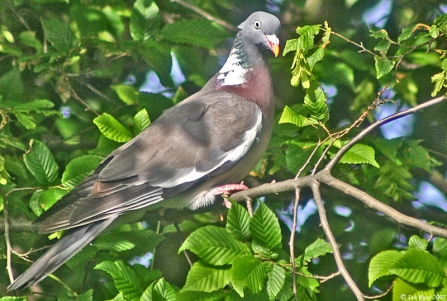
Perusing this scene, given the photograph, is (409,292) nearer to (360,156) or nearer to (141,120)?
(360,156)

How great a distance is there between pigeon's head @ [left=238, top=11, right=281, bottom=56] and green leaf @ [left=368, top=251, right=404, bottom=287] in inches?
59.4

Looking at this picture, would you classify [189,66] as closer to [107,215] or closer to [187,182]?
[187,182]

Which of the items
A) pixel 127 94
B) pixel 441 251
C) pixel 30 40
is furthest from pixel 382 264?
pixel 30 40

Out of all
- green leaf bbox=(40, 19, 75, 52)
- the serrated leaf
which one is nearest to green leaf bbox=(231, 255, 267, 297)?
the serrated leaf

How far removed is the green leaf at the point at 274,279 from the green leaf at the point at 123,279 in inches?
17.9

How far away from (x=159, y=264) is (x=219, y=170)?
2.34 ft

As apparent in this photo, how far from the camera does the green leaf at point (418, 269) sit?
201cm

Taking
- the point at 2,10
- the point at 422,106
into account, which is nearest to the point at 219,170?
the point at 422,106

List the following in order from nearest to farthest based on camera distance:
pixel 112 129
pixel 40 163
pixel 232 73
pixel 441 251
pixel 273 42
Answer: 1. pixel 441 251
2. pixel 40 163
3. pixel 112 129
4. pixel 273 42
5. pixel 232 73

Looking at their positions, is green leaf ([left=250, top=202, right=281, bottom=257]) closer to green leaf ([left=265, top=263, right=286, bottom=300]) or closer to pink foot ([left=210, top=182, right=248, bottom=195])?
green leaf ([left=265, top=263, right=286, bottom=300])

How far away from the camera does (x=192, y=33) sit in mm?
3350

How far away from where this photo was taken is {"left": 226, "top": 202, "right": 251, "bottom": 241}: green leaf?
2.25 meters

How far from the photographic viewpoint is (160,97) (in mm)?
3469

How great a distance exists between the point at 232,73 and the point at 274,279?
1.65m
